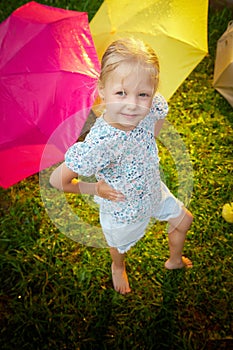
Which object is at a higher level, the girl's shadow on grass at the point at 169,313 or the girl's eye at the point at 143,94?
the girl's eye at the point at 143,94

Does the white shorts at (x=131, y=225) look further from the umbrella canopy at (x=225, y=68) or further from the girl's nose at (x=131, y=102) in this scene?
the umbrella canopy at (x=225, y=68)

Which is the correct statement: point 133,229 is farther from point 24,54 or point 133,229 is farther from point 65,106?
point 24,54

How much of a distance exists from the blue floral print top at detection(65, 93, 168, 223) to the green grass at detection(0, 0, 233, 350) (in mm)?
473

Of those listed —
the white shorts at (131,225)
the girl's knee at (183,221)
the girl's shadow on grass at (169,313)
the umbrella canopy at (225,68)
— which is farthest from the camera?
the umbrella canopy at (225,68)

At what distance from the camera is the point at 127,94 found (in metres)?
1.38

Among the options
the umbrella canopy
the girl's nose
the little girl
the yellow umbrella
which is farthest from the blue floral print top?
the umbrella canopy

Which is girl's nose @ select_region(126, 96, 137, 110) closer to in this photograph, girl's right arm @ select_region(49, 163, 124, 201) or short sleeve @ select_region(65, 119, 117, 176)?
short sleeve @ select_region(65, 119, 117, 176)

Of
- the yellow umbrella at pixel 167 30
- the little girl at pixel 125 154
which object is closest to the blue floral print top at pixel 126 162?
the little girl at pixel 125 154

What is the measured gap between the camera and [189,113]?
9.05ft

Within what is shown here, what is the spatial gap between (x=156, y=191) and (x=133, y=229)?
7.2 inches

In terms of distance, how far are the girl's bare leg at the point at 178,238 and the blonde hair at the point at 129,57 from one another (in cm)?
65

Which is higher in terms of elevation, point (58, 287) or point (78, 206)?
point (78, 206)

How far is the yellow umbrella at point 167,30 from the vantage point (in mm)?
2318

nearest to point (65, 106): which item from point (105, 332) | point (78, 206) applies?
point (78, 206)
